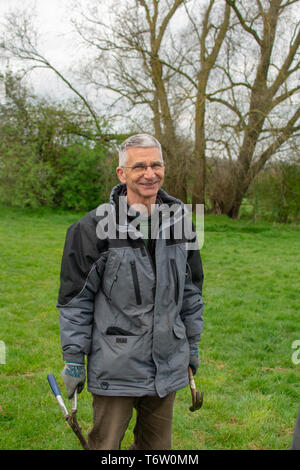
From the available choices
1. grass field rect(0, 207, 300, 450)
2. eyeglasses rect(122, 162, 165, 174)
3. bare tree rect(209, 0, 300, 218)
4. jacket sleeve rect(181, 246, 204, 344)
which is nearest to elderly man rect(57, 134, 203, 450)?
eyeglasses rect(122, 162, 165, 174)

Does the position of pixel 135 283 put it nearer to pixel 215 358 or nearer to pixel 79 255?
pixel 79 255

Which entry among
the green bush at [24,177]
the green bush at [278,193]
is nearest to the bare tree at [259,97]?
the green bush at [278,193]

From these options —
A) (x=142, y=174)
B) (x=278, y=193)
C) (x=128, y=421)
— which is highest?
(x=278, y=193)

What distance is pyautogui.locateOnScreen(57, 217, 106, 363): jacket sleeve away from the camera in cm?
223

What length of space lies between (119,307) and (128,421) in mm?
616

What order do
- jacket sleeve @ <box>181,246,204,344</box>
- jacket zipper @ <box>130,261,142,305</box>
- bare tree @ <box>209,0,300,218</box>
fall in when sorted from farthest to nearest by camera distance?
bare tree @ <box>209,0,300,218</box> < jacket sleeve @ <box>181,246,204,344</box> < jacket zipper @ <box>130,261,142,305</box>

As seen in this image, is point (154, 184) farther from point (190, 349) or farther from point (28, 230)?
point (28, 230)

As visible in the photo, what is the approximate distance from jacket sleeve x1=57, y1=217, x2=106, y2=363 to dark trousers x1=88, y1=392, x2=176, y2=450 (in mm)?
284

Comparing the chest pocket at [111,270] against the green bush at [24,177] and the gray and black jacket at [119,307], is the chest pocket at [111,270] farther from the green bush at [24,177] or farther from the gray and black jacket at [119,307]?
the green bush at [24,177]

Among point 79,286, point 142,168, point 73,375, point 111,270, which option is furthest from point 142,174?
point 73,375

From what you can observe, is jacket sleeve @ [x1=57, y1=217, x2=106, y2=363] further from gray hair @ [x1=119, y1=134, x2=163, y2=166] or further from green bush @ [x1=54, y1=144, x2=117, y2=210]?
green bush @ [x1=54, y1=144, x2=117, y2=210]

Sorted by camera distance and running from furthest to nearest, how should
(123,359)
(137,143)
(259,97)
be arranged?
(259,97) → (137,143) → (123,359)

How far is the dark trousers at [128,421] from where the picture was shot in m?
Result: 2.27

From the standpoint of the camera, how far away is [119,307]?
7.34ft
